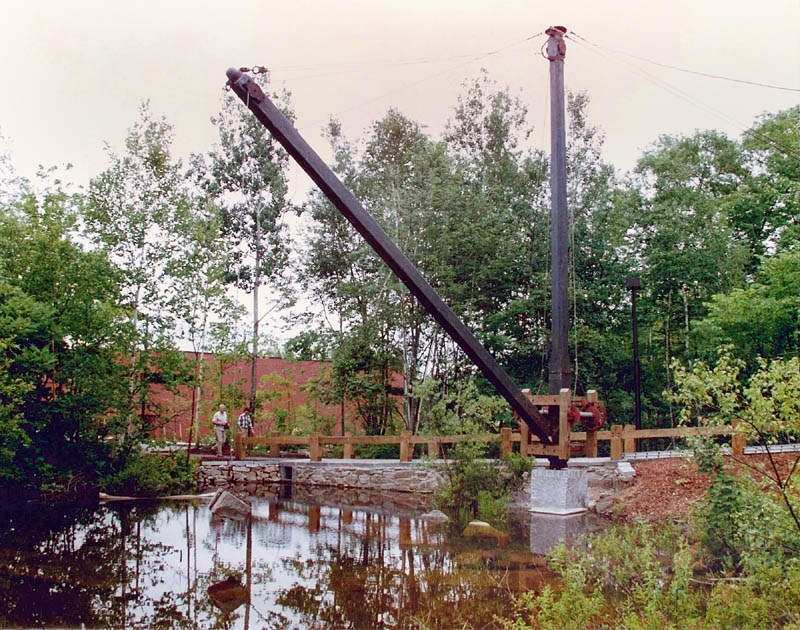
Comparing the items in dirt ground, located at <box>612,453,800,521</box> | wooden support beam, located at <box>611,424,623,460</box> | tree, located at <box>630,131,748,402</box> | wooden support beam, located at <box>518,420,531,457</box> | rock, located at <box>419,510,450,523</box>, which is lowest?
rock, located at <box>419,510,450,523</box>

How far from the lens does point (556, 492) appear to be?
12.5 meters

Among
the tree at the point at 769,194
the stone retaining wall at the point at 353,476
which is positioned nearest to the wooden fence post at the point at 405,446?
the stone retaining wall at the point at 353,476

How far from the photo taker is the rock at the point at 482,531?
10898 millimetres

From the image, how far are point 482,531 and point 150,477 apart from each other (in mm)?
8860

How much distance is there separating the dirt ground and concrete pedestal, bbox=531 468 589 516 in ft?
3.15

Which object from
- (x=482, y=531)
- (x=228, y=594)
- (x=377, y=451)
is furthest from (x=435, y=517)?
(x=377, y=451)

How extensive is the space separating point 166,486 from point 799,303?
16557 millimetres

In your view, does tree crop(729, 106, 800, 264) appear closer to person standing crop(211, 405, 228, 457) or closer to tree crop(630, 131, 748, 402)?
tree crop(630, 131, 748, 402)

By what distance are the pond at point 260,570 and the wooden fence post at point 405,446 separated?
4.27 m

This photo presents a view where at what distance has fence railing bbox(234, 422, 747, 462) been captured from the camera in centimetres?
1187

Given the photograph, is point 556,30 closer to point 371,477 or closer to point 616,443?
point 616,443

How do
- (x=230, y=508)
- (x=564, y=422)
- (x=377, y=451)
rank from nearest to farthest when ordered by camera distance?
1. (x=564, y=422)
2. (x=230, y=508)
3. (x=377, y=451)

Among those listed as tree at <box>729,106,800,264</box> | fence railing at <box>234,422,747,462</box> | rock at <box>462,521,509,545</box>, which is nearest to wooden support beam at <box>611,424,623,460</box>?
fence railing at <box>234,422,747,462</box>

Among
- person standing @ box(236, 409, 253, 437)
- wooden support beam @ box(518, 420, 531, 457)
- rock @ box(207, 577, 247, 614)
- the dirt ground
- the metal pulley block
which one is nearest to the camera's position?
rock @ box(207, 577, 247, 614)
